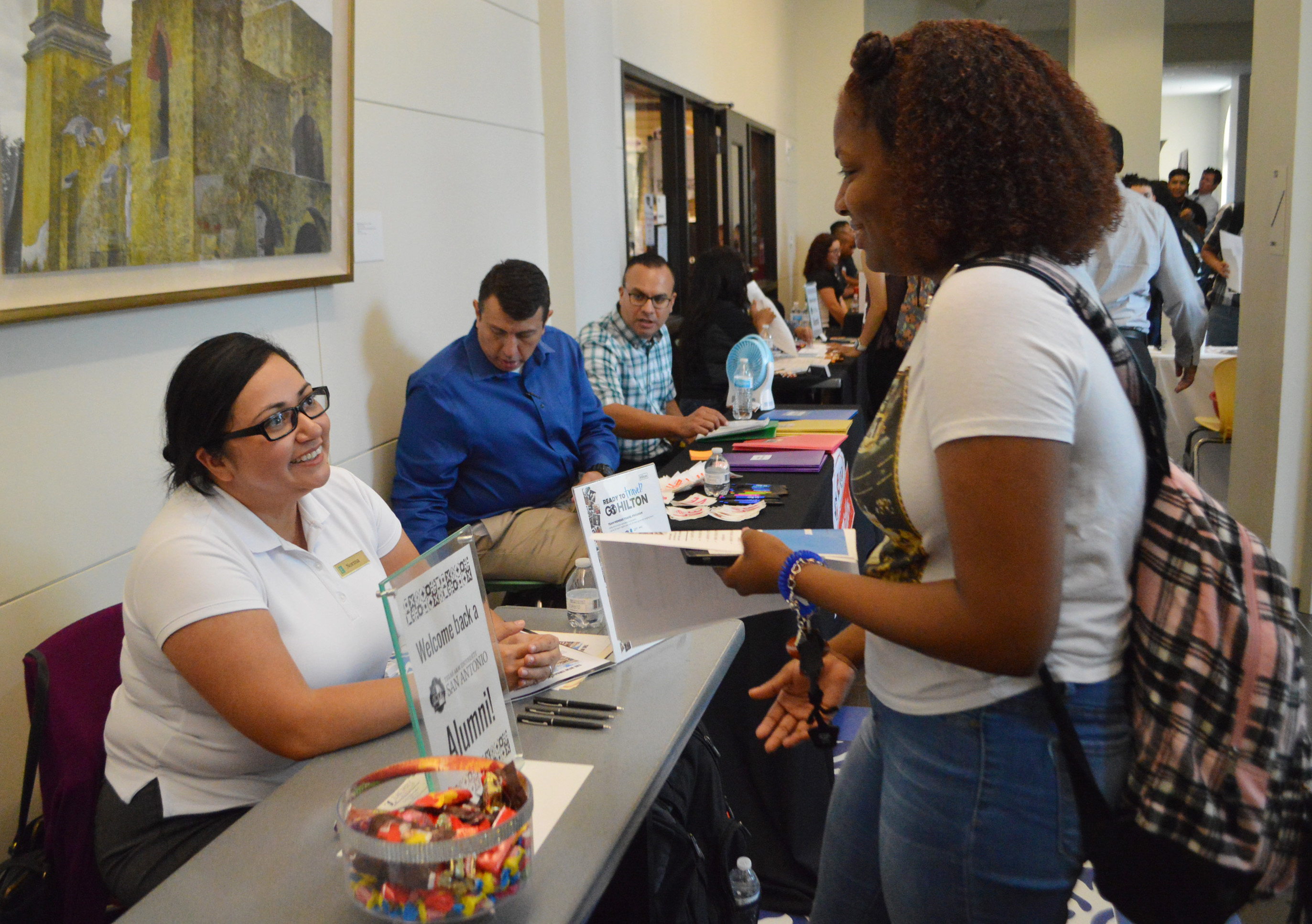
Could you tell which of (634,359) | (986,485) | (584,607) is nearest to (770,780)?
(584,607)

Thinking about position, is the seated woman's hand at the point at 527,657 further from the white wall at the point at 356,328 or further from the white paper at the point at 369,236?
the white paper at the point at 369,236

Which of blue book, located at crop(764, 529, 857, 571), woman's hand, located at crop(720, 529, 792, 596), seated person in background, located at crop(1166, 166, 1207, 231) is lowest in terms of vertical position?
blue book, located at crop(764, 529, 857, 571)

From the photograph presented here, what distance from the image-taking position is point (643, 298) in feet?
12.2

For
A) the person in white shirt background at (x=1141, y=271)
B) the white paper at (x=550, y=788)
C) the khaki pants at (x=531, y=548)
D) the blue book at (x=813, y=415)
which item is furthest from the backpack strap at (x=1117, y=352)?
the person in white shirt background at (x=1141, y=271)

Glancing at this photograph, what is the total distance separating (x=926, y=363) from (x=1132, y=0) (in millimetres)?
11538

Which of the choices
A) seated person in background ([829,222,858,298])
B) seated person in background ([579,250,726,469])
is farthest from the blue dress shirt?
seated person in background ([829,222,858,298])

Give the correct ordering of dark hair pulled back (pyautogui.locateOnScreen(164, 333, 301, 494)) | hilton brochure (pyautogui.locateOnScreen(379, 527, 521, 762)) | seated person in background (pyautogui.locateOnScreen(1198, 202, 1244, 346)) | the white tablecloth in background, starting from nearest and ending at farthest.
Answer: hilton brochure (pyautogui.locateOnScreen(379, 527, 521, 762)) → dark hair pulled back (pyautogui.locateOnScreen(164, 333, 301, 494)) → the white tablecloth in background → seated person in background (pyautogui.locateOnScreen(1198, 202, 1244, 346))

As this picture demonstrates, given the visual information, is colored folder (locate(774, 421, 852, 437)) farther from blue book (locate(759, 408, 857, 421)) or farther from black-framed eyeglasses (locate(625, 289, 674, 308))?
black-framed eyeglasses (locate(625, 289, 674, 308))

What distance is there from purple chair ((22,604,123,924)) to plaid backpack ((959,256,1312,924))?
4.32 ft

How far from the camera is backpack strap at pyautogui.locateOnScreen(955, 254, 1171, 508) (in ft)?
2.92

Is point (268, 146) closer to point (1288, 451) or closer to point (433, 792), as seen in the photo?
point (433, 792)

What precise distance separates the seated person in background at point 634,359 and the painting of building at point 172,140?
4.52 feet

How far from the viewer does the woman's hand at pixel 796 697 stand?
1279 mm

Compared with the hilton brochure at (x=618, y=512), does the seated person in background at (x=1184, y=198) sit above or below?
above
